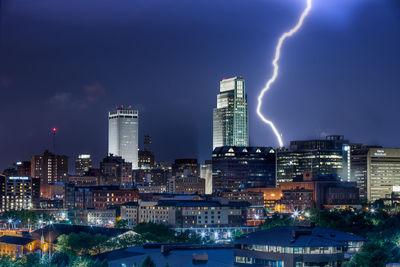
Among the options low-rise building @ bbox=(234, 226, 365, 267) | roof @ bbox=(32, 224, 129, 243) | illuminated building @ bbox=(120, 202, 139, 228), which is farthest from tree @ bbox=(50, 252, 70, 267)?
illuminated building @ bbox=(120, 202, 139, 228)

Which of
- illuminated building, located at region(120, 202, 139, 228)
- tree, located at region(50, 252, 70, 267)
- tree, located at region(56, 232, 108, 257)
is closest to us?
tree, located at region(50, 252, 70, 267)

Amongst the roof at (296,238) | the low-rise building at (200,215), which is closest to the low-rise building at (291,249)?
the roof at (296,238)

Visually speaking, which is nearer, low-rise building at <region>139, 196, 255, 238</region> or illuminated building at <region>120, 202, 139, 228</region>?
low-rise building at <region>139, 196, 255, 238</region>

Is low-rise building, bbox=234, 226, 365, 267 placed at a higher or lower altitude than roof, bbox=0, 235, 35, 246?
higher

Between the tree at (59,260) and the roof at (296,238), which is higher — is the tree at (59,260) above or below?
below

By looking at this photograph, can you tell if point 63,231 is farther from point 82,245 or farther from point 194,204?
point 194,204

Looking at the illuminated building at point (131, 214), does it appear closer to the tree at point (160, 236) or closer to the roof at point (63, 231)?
the roof at point (63, 231)

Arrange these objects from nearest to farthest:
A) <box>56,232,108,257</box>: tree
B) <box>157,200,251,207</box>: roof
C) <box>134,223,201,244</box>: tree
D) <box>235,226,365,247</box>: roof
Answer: <box>235,226,365,247</box>: roof < <box>56,232,108,257</box>: tree < <box>134,223,201,244</box>: tree < <box>157,200,251,207</box>: roof

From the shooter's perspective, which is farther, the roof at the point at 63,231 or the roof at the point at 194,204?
the roof at the point at 194,204

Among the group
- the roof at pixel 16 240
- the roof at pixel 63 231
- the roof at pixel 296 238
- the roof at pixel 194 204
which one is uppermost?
the roof at pixel 296 238

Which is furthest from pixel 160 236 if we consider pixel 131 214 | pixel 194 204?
pixel 131 214

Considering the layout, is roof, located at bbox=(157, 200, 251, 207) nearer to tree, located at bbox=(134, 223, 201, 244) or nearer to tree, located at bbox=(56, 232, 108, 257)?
tree, located at bbox=(134, 223, 201, 244)
